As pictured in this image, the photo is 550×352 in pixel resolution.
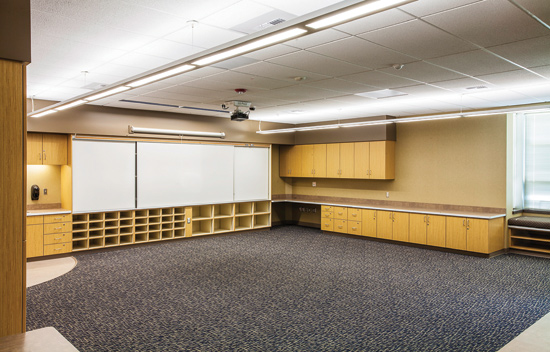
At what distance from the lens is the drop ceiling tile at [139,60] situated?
14.8 feet

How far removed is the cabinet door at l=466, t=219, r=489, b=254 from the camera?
7555 millimetres

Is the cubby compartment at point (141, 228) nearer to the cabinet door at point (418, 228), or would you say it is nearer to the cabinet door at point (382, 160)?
the cabinet door at point (382, 160)

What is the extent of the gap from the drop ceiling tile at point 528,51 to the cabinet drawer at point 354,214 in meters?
5.50

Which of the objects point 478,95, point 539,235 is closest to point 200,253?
point 478,95

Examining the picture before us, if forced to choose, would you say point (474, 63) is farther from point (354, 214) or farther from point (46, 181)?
point (46, 181)

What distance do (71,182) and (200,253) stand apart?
9.54 feet

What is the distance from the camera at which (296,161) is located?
38.6 feet

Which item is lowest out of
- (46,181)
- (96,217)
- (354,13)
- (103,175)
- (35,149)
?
(96,217)

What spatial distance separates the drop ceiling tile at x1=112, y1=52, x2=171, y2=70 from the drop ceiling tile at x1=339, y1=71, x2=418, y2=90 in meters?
2.45

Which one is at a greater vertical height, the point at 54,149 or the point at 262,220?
the point at 54,149

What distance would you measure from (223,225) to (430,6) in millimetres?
8378

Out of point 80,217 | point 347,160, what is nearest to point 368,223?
point 347,160

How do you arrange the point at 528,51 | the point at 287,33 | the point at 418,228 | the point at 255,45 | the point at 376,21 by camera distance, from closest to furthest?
1. the point at 287,33
2. the point at 255,45
3. the point at 376,21
4. the point at 528,51
5. the point at 418,228

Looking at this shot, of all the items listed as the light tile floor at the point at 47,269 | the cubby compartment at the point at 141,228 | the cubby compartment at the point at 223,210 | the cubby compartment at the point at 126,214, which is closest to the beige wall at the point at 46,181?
the cubby compartment at the point at 126,214
